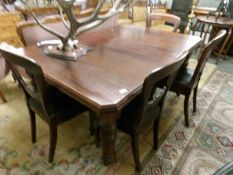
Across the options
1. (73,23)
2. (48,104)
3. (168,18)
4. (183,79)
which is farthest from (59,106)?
(168,18)

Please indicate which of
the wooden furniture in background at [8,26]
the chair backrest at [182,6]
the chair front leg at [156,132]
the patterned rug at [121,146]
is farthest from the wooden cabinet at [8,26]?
the chair backrest at [182,6]

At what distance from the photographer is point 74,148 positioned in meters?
1.63

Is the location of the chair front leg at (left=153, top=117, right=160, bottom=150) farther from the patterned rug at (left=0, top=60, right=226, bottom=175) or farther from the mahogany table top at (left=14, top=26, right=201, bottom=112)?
the mahogany table top at (left=14, top=26, right=201, bottom=112)

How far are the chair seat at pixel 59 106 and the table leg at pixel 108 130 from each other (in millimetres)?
362

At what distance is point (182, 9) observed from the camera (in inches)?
167

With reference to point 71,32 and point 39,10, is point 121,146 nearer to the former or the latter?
point 71,32

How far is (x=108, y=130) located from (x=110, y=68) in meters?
0.41

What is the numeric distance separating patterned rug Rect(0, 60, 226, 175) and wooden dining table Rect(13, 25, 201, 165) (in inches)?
11.7

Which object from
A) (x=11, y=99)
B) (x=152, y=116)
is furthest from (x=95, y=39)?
(x=11, y=99)

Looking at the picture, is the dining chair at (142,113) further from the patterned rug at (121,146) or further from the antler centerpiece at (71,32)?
the antler centerpiece at (71,32)

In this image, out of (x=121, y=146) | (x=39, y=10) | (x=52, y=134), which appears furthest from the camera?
(x=39, y=10)

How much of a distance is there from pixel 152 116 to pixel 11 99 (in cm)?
168

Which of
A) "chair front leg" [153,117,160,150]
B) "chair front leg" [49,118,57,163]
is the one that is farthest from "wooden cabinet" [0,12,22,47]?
"chair front leg" [153,117,160,150]

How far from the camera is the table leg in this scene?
1.02 m
